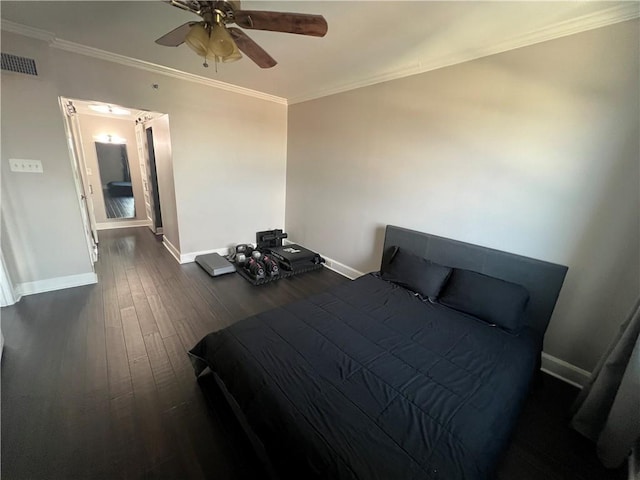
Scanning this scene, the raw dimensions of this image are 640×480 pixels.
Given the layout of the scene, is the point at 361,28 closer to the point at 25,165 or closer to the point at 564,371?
the point at 564,371

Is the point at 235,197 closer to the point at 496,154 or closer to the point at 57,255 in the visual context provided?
the point at 57,255

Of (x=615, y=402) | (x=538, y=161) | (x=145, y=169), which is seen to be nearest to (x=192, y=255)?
(x=145, y=169)

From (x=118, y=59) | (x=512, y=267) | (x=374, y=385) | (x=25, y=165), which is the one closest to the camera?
(x=374, y=385)

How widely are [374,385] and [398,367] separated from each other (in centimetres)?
22

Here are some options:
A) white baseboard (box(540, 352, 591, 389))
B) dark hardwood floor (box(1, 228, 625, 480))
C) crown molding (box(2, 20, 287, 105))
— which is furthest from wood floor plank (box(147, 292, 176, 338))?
white baseboard (box(540, 352, 591, 389))

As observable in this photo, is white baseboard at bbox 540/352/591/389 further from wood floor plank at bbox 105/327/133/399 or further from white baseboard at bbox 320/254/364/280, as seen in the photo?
wood floor plank at bbox 105/327/133/399

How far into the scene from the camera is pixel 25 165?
250cm

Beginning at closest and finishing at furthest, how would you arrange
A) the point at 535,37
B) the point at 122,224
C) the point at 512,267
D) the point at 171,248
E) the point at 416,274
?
the point at 535,37
the point at 512,267
the point at 416,274
the point at 171,248
the point at 122,224

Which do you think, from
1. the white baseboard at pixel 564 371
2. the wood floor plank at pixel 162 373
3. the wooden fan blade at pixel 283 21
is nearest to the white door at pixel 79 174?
the wood floor plank at pixel 162 373

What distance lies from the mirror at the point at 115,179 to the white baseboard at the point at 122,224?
0.14 m

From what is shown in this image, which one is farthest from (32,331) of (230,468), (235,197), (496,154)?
(496,154)

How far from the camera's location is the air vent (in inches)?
87.7

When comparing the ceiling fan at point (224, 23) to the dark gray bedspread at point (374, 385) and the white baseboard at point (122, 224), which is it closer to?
the dark gray bedspread at point (374, 385)

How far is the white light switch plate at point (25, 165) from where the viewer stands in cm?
245
